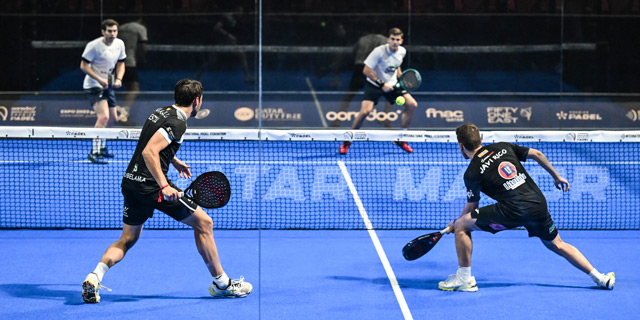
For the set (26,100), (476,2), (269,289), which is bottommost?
(269,289)

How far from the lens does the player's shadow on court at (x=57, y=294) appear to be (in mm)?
6512

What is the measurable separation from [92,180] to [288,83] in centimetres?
708

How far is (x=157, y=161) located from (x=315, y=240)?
2.94 m

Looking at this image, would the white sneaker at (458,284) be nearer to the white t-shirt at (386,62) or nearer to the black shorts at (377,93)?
the black shorts at (377,93)

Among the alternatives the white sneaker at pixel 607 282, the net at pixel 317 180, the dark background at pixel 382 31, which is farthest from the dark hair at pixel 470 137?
the dark background at pixel 382 31

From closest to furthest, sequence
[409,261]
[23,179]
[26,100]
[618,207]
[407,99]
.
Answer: [409,261] < [618,207] < [23,179] < [407,99] < [26,100]

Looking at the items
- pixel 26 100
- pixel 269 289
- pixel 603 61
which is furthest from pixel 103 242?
pixel 603 61

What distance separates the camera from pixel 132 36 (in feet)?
56.4

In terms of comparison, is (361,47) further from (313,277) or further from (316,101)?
(313,277)

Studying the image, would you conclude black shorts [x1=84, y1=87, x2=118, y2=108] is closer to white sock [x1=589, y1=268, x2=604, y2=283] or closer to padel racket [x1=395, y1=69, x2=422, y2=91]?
padel racket [x1=395, y1=69, x2=422, y2=91]

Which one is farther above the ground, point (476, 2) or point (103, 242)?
point (476, 2)

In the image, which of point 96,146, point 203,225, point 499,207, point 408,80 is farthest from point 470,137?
point 96,146

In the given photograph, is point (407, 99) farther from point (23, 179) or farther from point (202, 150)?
point (23, 179)

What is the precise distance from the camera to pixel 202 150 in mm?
13836
